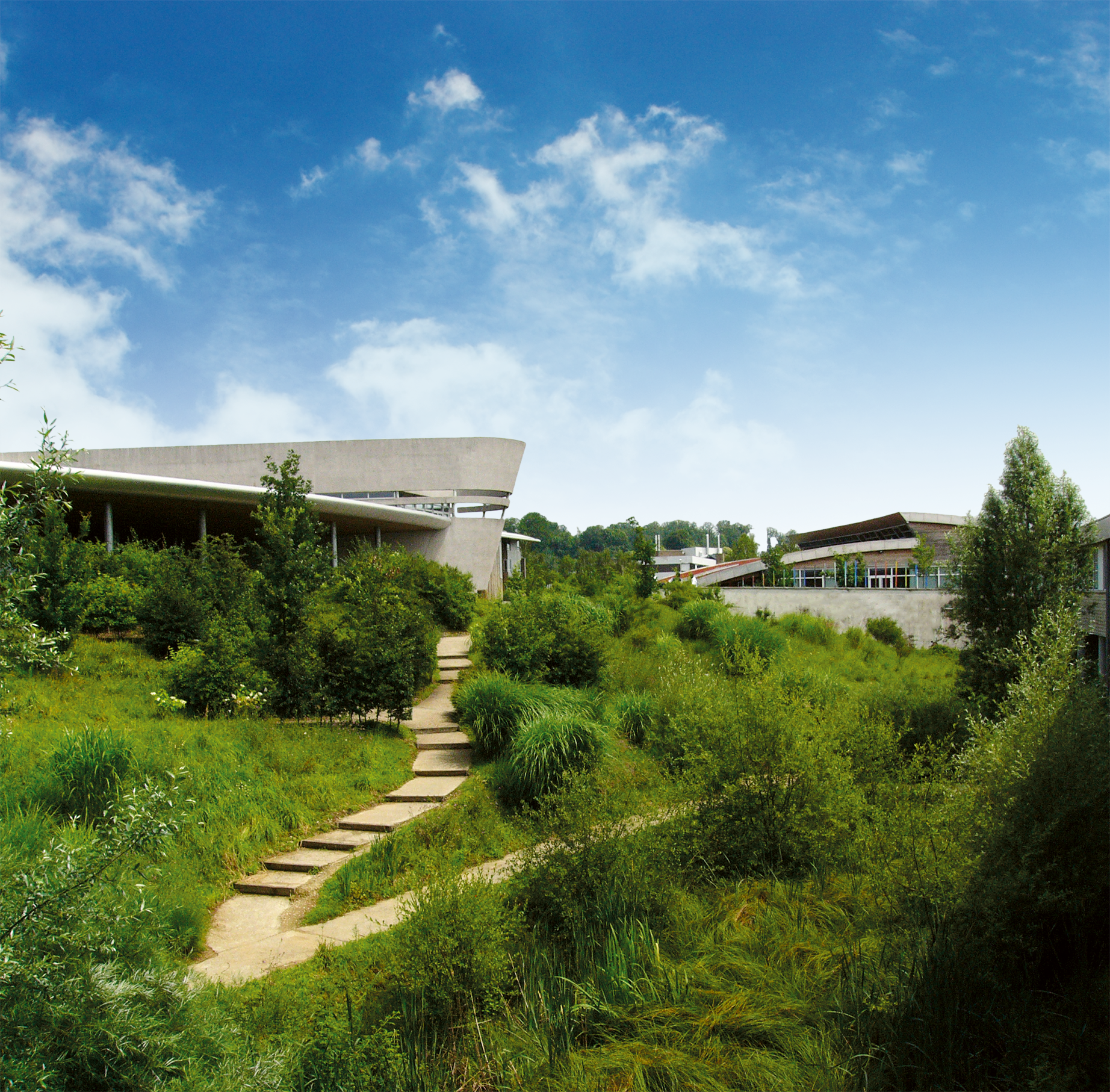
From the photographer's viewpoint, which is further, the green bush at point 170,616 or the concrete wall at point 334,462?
the concrete wall at point 334,462

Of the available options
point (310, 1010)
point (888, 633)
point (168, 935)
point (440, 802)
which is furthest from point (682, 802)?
point (888, 633)

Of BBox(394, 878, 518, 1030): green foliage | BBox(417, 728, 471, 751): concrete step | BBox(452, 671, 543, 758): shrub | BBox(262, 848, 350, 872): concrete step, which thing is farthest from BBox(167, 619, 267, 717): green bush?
BBox(394, 878, 518, 1030): green foliage

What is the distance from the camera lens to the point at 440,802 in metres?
7.11

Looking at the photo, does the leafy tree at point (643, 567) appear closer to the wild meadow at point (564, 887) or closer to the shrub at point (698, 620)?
the shrub at point (698, 620)

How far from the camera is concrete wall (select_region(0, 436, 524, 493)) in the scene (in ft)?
82.9

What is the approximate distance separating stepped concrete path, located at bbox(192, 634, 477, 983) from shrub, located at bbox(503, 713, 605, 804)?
0.70 meters

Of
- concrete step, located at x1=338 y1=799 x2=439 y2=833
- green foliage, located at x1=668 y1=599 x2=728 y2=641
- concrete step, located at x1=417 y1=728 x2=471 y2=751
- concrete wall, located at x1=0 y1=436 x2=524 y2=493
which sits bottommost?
concrete step, located at x1=338 y1=799 x2=439 y2=833

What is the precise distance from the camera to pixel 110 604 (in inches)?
463

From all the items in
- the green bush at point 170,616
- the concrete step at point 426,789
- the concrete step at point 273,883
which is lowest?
the concrete step at point 273,883

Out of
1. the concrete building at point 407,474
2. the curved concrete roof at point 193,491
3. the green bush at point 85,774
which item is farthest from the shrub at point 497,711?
the concrete building at point 407,474

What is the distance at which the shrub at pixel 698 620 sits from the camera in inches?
599

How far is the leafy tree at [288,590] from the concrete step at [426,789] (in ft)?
7.11

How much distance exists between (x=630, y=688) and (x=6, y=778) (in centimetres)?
717

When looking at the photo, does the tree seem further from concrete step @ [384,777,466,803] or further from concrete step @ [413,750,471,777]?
concrete step @ [384,777,466,803]
